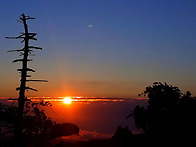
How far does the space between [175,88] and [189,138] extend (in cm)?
1409

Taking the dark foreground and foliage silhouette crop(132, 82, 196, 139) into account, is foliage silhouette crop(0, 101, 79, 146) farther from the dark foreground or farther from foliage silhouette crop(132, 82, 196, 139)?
foliage silhouette crop(132, 82, 196, 139)

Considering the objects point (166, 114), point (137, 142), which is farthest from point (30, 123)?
point (166, 114)

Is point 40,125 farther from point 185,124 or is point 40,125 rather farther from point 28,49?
point 185,124

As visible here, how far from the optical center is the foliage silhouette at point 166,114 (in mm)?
35000

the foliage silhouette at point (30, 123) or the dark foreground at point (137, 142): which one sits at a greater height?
the foliage silhouette at point (30, 123)

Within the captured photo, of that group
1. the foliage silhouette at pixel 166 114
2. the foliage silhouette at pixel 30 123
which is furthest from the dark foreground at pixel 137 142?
the foliage silhouette at pixel 30 123

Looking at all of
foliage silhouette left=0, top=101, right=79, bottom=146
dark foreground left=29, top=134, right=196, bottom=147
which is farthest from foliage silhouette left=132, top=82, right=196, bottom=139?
foliage silhouette left=0, top=101, right=79, bottom=146

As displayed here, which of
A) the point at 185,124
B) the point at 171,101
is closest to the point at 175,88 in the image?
the point at 171,101

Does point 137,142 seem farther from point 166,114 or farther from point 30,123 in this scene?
point 30,123

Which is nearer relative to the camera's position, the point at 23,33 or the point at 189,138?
the point at 23,33

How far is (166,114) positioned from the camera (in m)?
38.4

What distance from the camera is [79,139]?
115ft

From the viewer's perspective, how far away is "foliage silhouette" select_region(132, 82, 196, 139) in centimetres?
3500

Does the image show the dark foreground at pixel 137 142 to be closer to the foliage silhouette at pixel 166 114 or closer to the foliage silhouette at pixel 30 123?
the foliage silhouette at pixel 166 114
